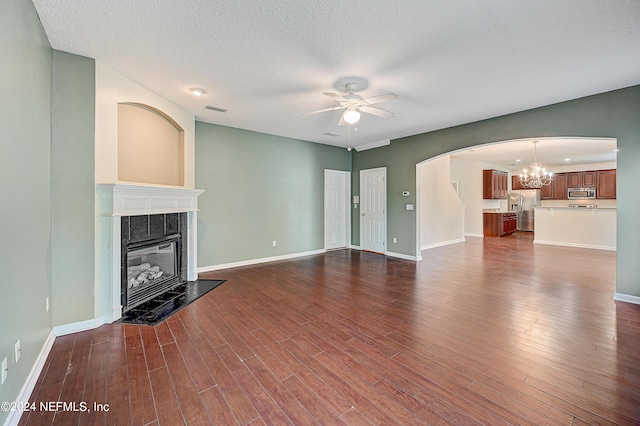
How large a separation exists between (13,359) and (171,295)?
2035 millimetres

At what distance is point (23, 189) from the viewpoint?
1.84 m

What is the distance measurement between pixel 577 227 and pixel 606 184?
138 inches

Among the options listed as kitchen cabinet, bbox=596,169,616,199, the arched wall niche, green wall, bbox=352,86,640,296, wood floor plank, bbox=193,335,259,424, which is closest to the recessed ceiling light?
the arched wall niche

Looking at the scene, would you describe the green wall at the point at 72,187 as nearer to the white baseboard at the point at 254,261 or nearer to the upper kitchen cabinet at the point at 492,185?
the white baseboard at the point at 254,261

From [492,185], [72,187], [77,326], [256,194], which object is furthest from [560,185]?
[77,326]

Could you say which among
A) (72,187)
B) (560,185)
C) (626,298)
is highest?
(560,185)

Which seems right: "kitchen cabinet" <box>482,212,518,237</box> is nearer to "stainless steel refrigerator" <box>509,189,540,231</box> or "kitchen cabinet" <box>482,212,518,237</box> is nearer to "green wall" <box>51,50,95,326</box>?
"stainless steel refrigerator" <box>509,189,540,231</box>

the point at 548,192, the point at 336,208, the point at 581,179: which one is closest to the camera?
the point at 336,208

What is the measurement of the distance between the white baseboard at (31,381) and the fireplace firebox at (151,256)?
769mm

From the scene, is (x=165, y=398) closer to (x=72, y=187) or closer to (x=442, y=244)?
(x=72, y=187)

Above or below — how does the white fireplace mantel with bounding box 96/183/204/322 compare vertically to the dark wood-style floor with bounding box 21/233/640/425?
above

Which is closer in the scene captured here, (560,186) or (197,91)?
(197,91)

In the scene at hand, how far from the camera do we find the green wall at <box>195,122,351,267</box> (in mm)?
4863

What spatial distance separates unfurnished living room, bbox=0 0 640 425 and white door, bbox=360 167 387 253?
5.34ft
